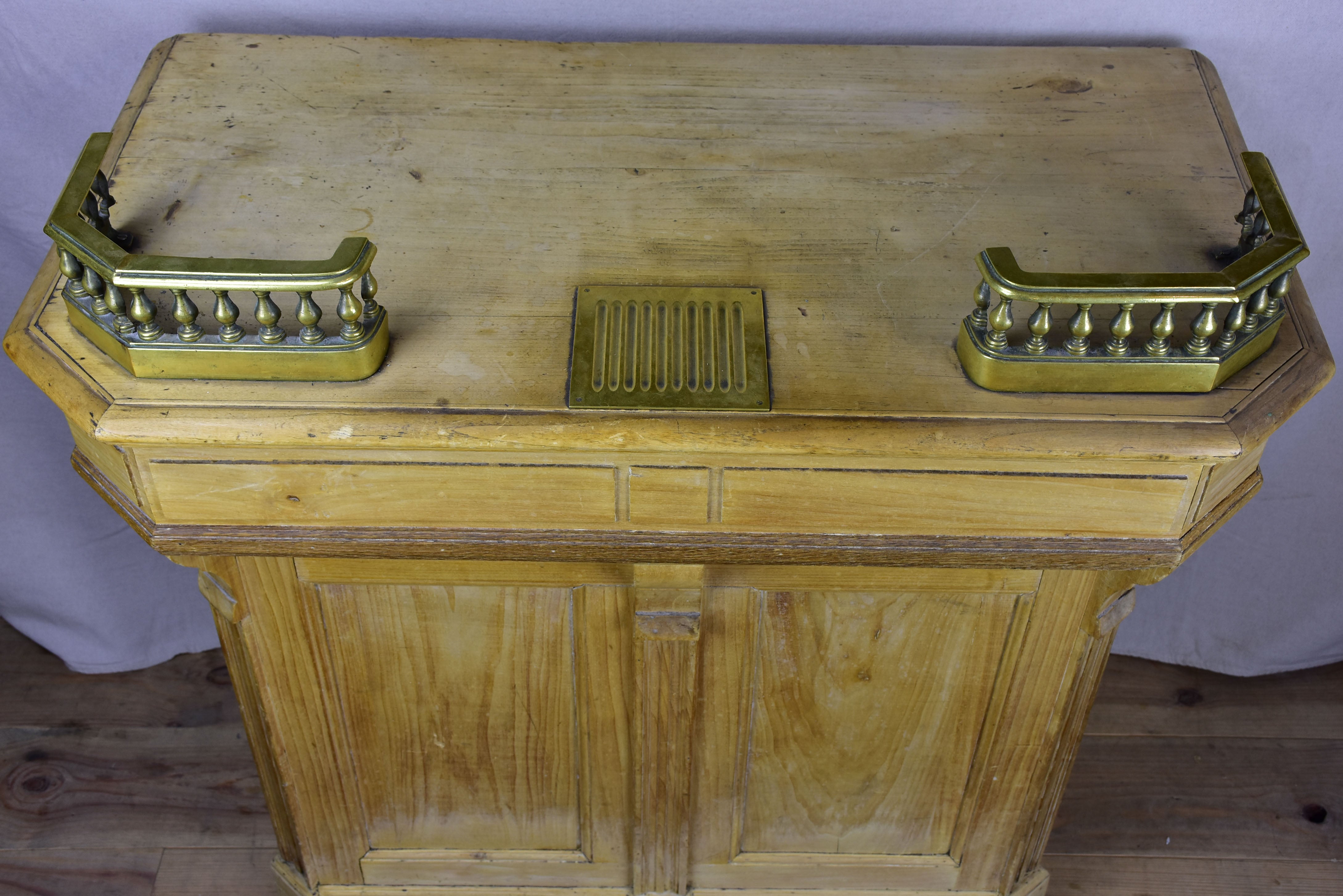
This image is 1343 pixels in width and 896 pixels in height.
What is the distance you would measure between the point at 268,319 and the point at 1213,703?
67.2 inches

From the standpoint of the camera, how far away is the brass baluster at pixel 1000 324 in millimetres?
1046

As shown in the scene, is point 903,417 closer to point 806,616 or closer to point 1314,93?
point 806,616

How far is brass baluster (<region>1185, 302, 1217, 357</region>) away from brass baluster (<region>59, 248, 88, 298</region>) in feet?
3.25

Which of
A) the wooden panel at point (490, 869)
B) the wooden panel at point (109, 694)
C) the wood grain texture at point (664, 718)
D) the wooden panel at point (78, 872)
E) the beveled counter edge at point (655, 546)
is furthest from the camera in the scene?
the wooden panel at point (109, 694)

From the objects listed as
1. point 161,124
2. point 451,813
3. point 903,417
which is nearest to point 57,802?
point 451,813

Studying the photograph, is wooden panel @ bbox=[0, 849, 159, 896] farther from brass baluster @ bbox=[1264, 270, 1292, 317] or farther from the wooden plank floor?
brass baluster @ bbox=[1264, 270, 1292, 317]

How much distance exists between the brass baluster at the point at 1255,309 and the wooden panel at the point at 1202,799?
1.01 m

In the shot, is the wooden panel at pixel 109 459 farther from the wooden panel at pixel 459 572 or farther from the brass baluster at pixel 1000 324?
the brass baluster at pixel 1000 324

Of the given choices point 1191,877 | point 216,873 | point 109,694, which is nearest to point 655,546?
point 216,873

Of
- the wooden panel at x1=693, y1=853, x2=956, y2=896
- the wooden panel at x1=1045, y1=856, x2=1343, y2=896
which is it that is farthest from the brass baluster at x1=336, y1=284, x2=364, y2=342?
the wooden panel at x1=1045, y1=856, x2=1343, y2=896

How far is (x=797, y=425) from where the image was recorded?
1.06 metres

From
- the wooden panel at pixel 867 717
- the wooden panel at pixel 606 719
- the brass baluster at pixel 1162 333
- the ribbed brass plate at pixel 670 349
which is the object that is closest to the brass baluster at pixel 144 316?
the ribbed brass plate at pixel 670 349

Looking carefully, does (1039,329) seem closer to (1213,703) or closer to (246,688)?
(246,688)

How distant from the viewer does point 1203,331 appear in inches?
41.6
